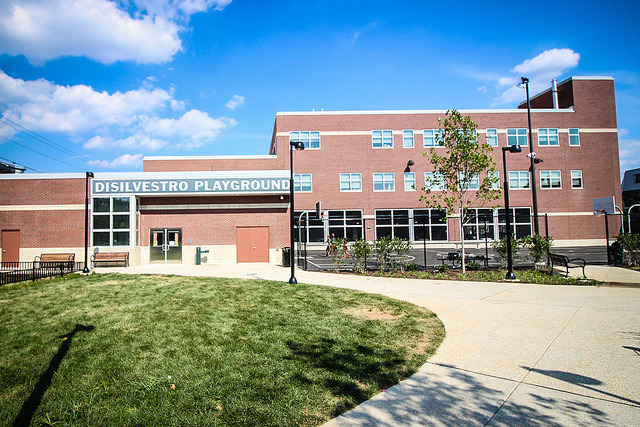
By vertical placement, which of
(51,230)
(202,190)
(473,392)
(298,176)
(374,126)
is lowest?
(473,392)

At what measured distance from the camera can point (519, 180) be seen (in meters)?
38.9

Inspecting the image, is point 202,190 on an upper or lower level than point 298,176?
lower

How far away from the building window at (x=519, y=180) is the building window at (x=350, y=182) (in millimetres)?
15643

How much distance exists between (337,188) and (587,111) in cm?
2776

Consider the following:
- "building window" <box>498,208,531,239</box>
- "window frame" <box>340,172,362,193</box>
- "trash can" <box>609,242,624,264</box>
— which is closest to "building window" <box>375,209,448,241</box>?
"window frame" <box>340,172,362,193</box>

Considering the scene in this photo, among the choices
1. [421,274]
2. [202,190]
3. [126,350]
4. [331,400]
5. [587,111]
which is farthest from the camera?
[587,111]

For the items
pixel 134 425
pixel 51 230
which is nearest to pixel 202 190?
pixel 51 230

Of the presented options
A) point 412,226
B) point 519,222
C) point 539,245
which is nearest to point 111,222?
point 539,245

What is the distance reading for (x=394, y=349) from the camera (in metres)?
5.98

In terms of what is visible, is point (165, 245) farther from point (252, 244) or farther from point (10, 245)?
point (10, 245)

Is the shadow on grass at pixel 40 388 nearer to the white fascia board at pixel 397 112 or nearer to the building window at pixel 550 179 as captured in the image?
the white fascia board at pixel 397 112

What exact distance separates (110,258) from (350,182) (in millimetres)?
22265

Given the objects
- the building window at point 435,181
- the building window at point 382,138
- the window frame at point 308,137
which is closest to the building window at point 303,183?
the window frame at point 308,137

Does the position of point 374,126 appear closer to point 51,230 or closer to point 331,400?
point 51,230
